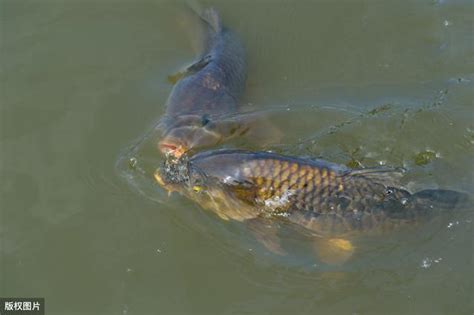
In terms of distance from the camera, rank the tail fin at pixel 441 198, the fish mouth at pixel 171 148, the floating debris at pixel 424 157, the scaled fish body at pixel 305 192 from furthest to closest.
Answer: the floating debris at pixel 424 157 → the fish mouth at pixel 171 148 → the tail fin at pixel 441 198 → the scaled fish body at pixel 305 192

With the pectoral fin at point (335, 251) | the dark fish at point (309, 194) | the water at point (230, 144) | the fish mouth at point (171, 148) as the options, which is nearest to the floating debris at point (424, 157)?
the water at point (230, 144)

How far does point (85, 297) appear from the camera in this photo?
3781 mm

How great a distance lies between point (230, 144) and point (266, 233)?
35.4 inches

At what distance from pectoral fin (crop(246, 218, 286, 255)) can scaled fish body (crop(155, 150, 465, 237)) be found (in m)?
0.07

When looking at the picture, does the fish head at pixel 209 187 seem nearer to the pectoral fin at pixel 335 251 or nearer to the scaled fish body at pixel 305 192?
the scaled fish body at pixel 305 192

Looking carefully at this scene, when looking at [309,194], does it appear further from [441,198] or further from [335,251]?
[441,198]

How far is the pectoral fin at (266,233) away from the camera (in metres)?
4.00

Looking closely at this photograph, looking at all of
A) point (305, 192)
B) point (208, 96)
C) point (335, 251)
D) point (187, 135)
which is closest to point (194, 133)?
point (187, 135)

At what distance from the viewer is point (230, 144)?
15.3 feet

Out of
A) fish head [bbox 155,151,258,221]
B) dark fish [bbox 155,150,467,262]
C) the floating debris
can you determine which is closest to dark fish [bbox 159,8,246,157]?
fish head [bbox 155,151,258,221]

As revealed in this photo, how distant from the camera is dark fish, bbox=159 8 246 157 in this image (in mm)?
4633

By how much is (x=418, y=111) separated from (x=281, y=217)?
1874mm

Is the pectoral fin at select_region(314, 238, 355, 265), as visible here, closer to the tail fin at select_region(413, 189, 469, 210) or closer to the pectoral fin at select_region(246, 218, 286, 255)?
the pectoral fin at select_region(246, 218, 286, 255)

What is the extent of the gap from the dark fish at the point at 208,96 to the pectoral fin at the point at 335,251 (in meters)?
1.25
